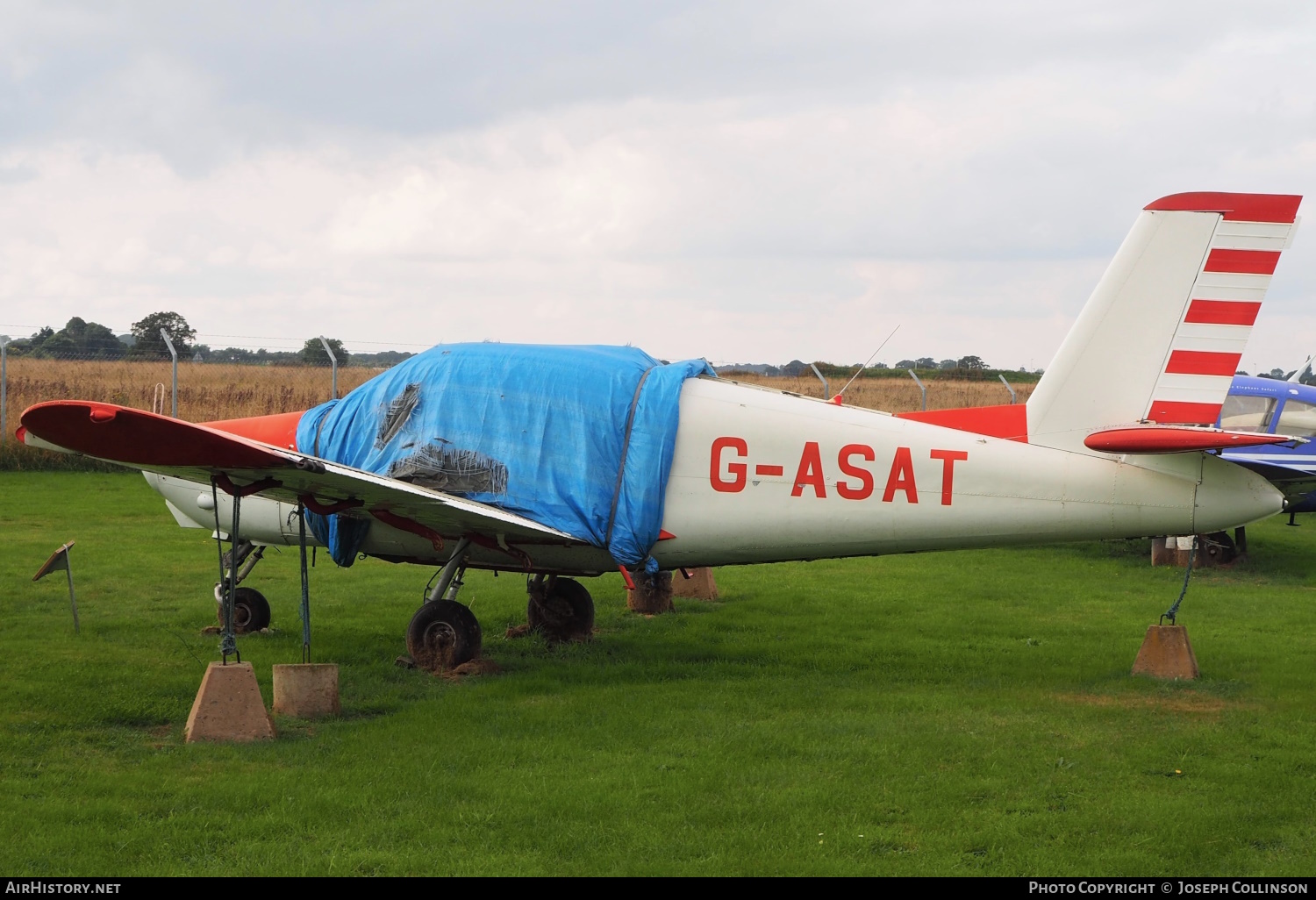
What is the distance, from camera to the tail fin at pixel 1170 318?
362 inches

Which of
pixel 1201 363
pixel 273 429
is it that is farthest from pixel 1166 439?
pixel 273 429

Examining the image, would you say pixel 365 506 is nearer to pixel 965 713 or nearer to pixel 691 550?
pixel 691 550

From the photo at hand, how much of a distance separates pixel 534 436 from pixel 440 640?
188cm

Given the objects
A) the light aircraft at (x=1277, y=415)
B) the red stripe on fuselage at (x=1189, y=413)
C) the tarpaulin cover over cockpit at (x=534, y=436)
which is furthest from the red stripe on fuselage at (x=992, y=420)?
the light aircraft at (x=1277, y=415)

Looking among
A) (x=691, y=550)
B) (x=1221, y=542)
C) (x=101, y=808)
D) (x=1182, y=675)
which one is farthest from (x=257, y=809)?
(x=1221, y=542)

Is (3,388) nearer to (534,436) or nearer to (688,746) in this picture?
(534,436)

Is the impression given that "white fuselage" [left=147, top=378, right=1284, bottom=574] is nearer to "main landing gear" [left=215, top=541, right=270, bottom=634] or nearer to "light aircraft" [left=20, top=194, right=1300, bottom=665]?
"light aircraft" [left=20, top=194, right=1300, bottom=665]

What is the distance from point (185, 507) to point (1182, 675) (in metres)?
9.28

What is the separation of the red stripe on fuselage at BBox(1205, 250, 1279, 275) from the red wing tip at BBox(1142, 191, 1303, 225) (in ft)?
0.81

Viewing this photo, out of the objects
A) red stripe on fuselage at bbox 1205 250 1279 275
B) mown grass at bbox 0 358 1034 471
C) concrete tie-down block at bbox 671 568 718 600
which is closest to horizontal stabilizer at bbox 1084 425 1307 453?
red stripe on fuselage at bbox 1205 250 1279 275

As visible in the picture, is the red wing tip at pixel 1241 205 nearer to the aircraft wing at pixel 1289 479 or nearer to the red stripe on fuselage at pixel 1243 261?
the red stripe on fuselage at pixel 1243 261

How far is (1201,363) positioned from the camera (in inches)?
365

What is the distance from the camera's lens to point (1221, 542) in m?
17.8

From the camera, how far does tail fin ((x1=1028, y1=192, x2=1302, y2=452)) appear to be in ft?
30.2
